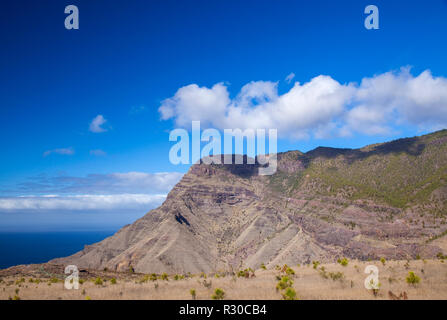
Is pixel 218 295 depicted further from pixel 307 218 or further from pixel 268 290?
pixel 307 218

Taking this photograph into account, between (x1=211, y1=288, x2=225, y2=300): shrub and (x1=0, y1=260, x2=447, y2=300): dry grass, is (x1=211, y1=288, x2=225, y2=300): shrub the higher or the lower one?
the higher one

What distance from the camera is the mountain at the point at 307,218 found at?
82.2 meters

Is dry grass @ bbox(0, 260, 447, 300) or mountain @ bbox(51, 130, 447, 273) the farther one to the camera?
mountain @ bbox(51, 130, 447, 273)

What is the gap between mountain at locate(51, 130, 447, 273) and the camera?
270 feet

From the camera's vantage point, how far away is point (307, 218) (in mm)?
110812

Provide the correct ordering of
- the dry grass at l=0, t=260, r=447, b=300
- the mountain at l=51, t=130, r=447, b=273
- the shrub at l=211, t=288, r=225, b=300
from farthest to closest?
the mountain at l=51, t=130, r=447, b=273 < the dry grass at l=0, t=260, r=447, b=300 < the shrub at l=211, t=288, r=225, b=300

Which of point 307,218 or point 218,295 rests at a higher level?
point 218,295

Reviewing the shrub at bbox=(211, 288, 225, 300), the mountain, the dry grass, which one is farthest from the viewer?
the mountain

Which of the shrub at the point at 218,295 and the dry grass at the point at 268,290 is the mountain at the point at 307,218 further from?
the shrub at the point at 218,295

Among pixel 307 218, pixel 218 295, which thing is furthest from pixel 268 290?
pixel 307 218

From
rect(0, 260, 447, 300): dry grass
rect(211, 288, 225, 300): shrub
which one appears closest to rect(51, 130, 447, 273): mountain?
rect(0, 260, 447, 300): dry grass

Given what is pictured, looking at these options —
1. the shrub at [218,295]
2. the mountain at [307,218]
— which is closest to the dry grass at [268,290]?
the shrub at [218,295]

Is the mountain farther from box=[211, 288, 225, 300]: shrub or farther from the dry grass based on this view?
box=[211, 288, 225, 300]: shrub

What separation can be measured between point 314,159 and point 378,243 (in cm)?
9111
